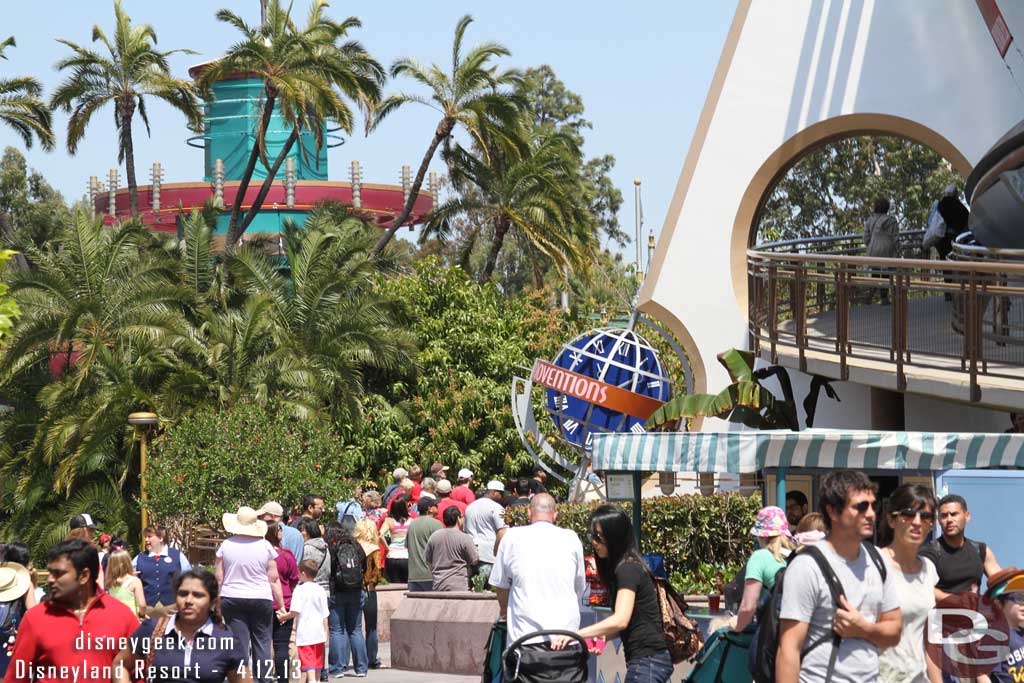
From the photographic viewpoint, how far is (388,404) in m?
34.8

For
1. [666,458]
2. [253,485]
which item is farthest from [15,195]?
[666,458]

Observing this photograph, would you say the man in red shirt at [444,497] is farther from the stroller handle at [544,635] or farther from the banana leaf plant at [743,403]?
the stroller handle at [544,635]

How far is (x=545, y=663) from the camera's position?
809 cm

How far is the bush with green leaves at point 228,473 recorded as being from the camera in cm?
2491

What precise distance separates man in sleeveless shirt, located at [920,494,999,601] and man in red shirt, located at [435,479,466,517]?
9.69 meters

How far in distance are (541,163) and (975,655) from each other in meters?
32.7

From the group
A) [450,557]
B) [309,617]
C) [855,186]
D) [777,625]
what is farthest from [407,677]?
[855,186]

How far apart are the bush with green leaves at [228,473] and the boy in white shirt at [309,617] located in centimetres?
1107

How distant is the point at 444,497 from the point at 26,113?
912 inches

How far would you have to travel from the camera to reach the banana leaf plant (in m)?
21.2

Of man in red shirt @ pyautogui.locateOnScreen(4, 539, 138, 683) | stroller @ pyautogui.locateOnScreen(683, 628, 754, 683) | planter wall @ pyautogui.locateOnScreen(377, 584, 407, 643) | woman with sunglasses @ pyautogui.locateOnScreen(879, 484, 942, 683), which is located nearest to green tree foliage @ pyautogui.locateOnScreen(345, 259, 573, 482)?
planter wall @ pyautogui.locateOnScreen(377, 584, 407, 643)

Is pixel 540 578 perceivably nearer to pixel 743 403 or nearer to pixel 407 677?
pixel 407 677

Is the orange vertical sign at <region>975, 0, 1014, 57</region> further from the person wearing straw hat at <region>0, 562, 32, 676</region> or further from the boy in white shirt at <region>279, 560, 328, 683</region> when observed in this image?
the person wearing straw hat at <region>0, 562, 32, 676</region>

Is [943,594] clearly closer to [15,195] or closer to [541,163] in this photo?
[541,163]
